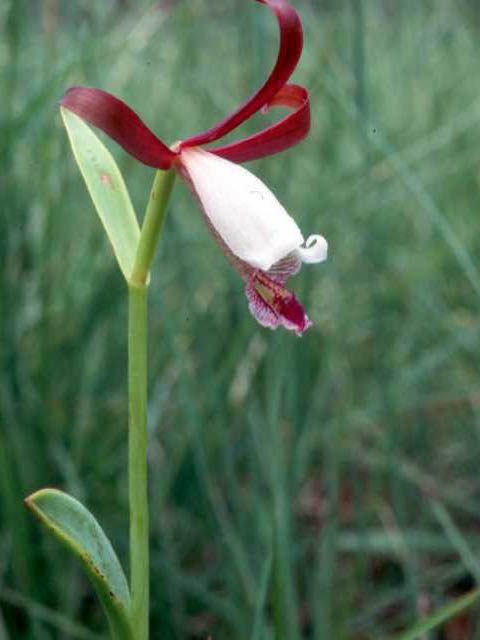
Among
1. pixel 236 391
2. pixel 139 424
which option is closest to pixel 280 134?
pixel 139 424

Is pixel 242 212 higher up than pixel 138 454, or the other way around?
pixel 242 212

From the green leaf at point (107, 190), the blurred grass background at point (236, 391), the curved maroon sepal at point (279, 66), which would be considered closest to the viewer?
the curved maroon sepal at point (279, 66)

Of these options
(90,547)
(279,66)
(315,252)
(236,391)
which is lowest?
(236,391)

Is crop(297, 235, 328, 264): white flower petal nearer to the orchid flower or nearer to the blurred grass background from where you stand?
the orchid flower

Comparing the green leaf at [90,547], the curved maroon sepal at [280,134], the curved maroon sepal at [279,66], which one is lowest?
the green leaf at [90,547]

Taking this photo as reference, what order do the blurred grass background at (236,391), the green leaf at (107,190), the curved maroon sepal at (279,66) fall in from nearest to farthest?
the curved maroon sepal at (279,66) → the green leaf at (107,190) → the blurred grass background at (236,391)

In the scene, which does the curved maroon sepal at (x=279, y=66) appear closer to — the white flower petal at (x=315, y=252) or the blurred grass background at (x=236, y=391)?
the white flower petal at (x=315, y=252)

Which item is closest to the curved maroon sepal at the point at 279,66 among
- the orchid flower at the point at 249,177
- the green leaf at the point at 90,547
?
the orchid flower at the point at 249,177

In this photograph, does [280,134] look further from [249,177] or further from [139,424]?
[139,424]
